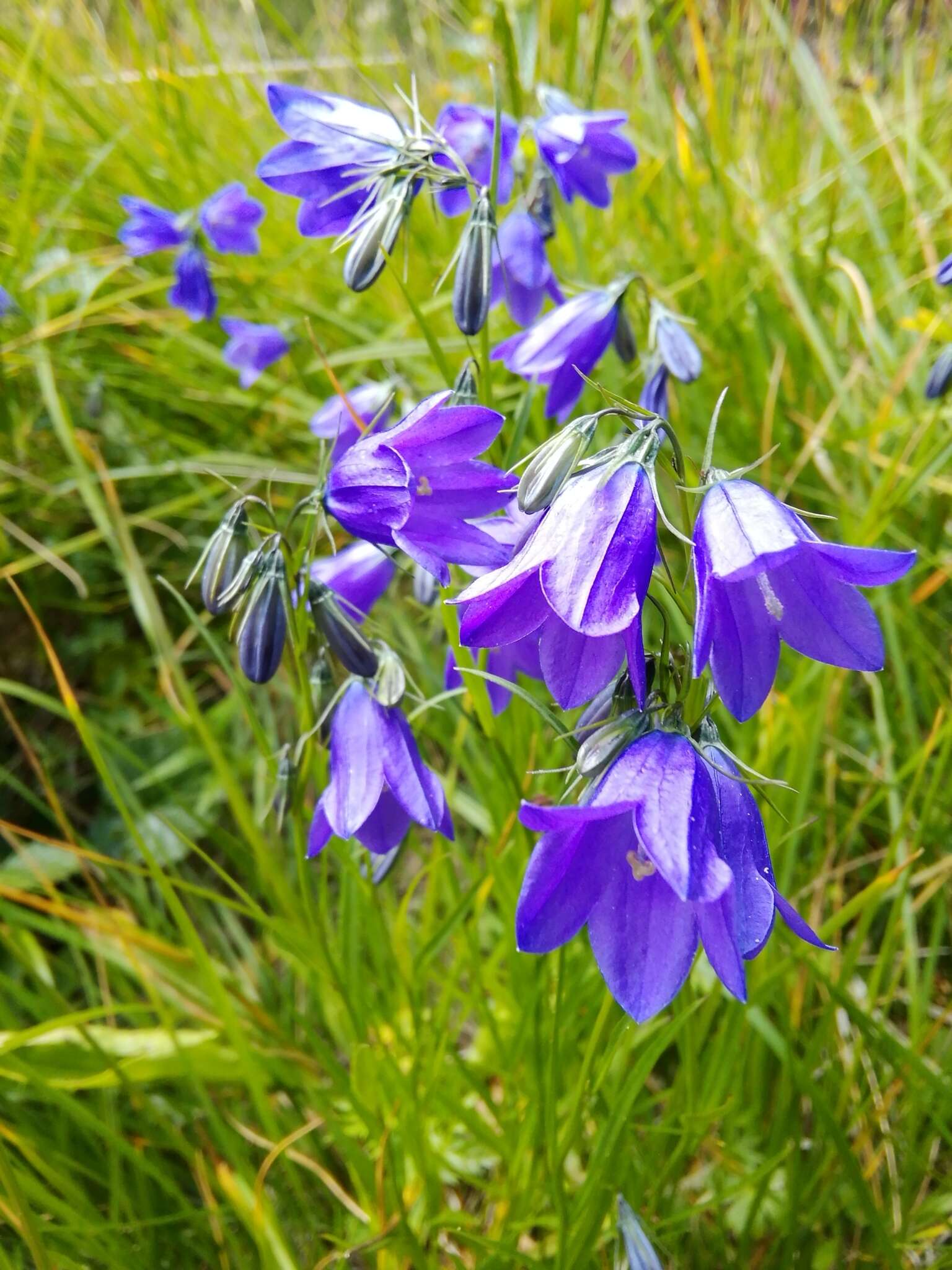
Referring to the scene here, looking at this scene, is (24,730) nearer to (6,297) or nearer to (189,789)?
(189,789)

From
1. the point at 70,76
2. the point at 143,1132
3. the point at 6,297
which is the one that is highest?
the point at 70,76

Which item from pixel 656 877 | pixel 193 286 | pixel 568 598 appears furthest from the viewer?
pixel 193 286

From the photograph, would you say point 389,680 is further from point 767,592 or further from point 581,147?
point 581,147

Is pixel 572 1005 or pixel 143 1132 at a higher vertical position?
pixel 572 1005

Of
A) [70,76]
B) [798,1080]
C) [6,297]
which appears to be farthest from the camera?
[70,76]

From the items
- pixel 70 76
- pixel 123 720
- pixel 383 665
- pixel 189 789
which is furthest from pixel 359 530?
pixel 70 76

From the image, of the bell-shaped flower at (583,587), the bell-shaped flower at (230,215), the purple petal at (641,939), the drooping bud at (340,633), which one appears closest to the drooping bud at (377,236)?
the drooping bud at (340,633)

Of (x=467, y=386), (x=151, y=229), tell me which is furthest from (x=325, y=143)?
(x=151, y=229)

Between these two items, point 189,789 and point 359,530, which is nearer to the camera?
point 359,530
